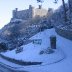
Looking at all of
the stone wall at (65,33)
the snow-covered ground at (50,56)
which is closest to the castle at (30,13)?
the stone wall at (65,33)

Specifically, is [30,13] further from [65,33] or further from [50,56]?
[50,56]

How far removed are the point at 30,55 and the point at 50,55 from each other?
4.45 metres

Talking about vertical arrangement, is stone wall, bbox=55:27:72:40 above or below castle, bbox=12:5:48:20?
above

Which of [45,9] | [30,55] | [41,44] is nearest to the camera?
[30,55]

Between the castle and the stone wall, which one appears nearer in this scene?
the stone wall

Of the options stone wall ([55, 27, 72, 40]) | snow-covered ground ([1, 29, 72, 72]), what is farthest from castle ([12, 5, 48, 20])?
snow-covered ground ([1, 29, 72, 72])

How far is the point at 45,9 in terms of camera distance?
103 m

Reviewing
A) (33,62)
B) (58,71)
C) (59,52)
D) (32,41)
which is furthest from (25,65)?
(32,41)

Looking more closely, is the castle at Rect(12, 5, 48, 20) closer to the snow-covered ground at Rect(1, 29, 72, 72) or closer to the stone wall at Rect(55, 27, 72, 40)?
the stone wall at Rect(55, 27, 72, 40)

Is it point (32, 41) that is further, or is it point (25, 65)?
point (32, 41)

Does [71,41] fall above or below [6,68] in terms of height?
above

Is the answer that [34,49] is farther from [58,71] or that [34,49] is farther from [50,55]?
[58,71]

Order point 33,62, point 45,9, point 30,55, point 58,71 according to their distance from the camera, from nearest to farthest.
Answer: point 58,71 < point 33,62 < point 30,55 < point 45,9

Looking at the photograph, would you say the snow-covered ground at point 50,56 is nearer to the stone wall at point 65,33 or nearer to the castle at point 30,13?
the stone wall at point 65,33
